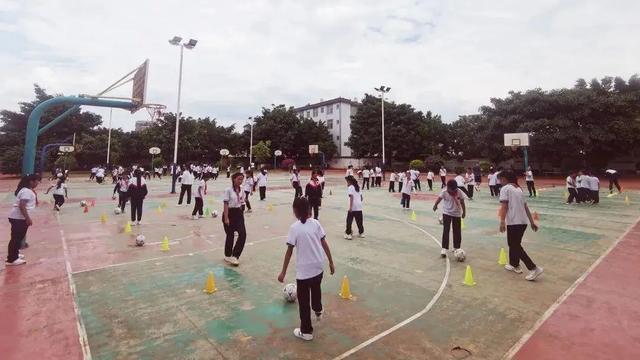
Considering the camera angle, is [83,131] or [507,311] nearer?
[507,311]

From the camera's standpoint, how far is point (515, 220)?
688cm

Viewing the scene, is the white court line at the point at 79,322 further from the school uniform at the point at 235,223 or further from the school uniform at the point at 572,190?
the school uniform at the point at 572,190

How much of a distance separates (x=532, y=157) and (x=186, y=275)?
43683mm

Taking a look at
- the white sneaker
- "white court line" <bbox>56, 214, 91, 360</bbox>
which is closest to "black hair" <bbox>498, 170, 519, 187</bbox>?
"white court line" <bbox>56, 214, 91, 360</bbox>

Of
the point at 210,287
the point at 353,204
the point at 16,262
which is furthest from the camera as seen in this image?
the point at 353,204

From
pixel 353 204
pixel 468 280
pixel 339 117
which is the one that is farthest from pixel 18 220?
pixel 339 117

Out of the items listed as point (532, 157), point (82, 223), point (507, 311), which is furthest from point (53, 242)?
point (532, 157)

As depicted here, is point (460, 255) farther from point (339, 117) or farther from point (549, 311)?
point (339, 117)

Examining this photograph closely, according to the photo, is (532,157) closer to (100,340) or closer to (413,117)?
(413,117)

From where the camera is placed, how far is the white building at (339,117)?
2549 inches

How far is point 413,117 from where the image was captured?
172 feet

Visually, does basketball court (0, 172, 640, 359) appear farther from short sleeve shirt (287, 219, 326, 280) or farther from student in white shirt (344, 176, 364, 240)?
short sleeve shirt (287, 219, 326, 280)

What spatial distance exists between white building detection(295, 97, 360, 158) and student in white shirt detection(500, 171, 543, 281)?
56.7m

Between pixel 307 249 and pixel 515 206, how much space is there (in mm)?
4541
